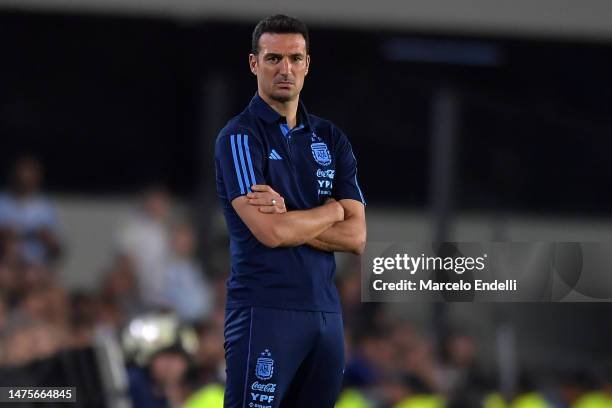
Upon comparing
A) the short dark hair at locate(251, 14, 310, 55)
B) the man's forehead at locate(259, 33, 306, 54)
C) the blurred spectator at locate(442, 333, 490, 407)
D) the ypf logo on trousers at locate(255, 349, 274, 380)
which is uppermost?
the short dark hair at locate(251, 14, 310, 55)

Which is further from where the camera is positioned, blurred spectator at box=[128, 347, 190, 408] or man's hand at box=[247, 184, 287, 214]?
blurred spectator at box=[128, 347, 190, 408]

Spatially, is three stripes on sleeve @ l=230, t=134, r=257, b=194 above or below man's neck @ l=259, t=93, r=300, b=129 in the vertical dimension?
below

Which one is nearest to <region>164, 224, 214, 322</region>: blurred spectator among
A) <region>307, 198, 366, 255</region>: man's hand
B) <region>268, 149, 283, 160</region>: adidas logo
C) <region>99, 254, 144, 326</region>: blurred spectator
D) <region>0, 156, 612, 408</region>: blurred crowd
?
<region>0, 156, 612, 408</region>: blurred crowd

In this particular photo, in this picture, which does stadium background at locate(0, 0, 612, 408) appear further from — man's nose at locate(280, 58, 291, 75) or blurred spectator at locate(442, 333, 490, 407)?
man's nose at locate(280, 58, 291, 75)

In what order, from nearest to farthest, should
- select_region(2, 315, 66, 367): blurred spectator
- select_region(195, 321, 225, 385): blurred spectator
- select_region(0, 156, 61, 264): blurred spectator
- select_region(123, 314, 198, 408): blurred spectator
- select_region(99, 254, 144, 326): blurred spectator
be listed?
select_region(123, 314, 198, 408): blurred spectator → select_region(2, 315, 66, 367): blurred spectator → select_region(195, 321, 225, 385): blurred spectator → select_region(99, 254, 144, 326): blurred spectator → select_region(0, 156, 61, 264): blurred spectator

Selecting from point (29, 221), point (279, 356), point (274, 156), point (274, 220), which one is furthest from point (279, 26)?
point (29, 221)

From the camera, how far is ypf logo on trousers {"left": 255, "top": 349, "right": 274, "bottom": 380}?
12.7ft

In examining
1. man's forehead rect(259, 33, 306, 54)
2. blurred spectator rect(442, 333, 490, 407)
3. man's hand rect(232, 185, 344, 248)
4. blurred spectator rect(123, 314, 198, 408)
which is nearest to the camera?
man's hand rect(232, 185, 344, 248)

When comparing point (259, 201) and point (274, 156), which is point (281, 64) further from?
point (259, 201)

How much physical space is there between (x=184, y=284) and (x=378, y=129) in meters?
2.69

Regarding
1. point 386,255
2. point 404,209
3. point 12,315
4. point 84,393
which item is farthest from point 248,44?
point 386,255

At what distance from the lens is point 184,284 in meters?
9.10

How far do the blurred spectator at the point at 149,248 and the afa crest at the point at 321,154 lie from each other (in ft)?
15.9

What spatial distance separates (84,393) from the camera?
614 cm
